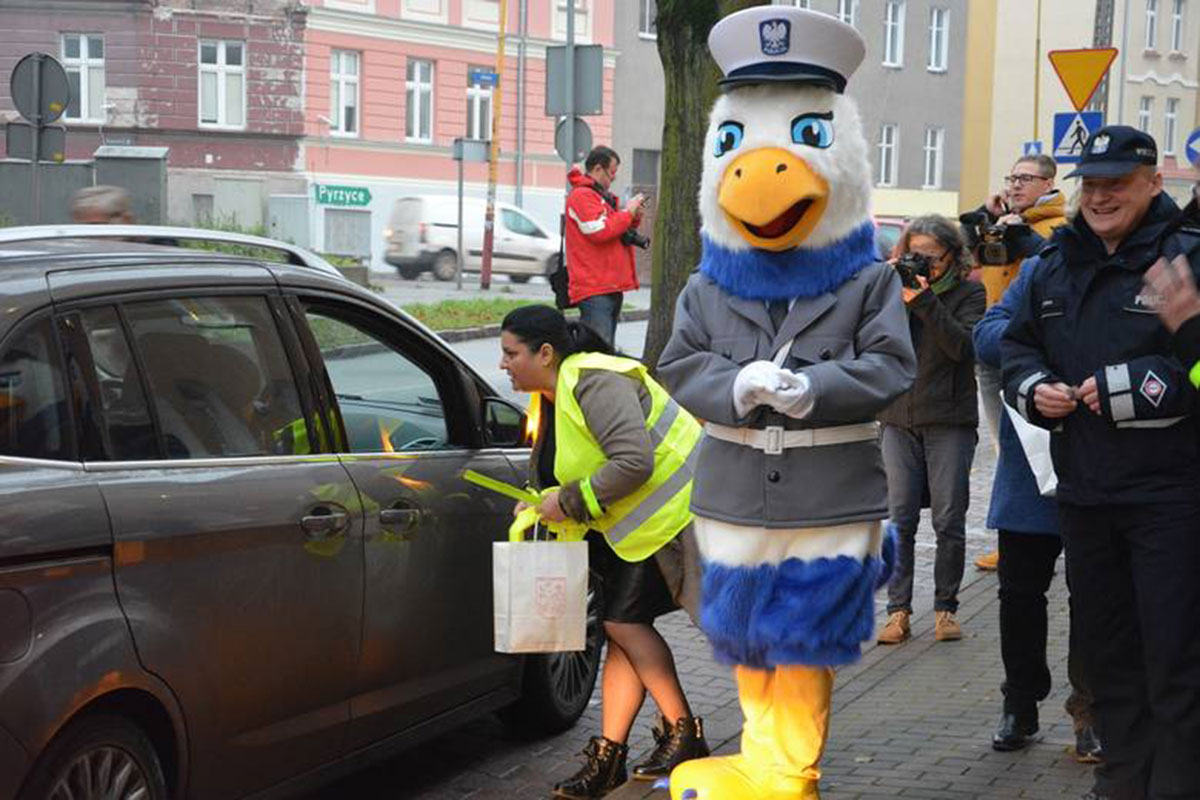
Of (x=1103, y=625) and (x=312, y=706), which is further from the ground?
(x=1103, y=625)

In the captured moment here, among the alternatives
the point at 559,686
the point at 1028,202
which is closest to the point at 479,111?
the point at 1028,202

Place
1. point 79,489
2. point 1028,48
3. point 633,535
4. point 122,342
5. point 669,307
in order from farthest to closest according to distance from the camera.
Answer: point 1028,48 → point 669,307 → point 633,535 → point 122,342 → point 79,489

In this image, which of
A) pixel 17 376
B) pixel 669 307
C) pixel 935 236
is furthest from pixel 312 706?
pixel 669 307

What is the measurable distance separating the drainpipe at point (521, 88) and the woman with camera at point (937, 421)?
3773 cm

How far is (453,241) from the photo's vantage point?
124 feet

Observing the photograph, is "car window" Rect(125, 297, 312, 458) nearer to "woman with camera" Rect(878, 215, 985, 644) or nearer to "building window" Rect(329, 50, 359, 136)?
"woman with camera" Rect(878, 215, 985, 644)

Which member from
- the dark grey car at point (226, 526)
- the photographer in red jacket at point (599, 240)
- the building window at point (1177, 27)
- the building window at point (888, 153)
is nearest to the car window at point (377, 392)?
the dark grey car at point (226, 526)

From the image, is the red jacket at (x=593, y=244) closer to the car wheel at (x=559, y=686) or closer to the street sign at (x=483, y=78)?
the car wheel at (x=559, y=686)

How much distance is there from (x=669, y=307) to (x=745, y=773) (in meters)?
7.51

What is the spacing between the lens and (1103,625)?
5.08m

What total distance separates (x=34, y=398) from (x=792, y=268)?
2006 mm

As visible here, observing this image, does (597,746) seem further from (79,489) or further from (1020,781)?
(79,489)

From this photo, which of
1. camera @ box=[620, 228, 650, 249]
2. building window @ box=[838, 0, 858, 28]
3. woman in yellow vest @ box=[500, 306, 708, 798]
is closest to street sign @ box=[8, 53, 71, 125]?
camera @ box=[620, 228, 650, 249]

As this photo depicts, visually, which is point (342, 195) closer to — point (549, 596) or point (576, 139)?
point (576, 139)
